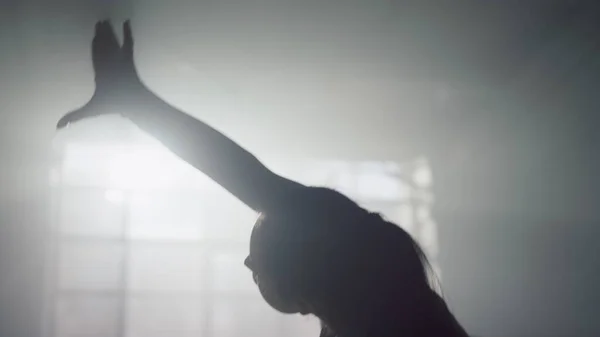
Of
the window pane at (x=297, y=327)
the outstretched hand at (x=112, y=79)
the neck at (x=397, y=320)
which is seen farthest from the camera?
the window pane at (x=297, y=327)

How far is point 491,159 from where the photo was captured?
1029mm

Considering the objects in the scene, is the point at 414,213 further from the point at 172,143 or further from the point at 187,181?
the point at 172,143

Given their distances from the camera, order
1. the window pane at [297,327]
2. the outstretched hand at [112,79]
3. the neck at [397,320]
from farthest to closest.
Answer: the window pane at [297,327] → the outstretched hand at [112,79] → the neck at [397,320]

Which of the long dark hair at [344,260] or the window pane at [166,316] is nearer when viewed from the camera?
the long dark hair at [344,260]

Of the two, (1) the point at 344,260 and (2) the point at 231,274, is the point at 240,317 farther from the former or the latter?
(1) the point at 344,260

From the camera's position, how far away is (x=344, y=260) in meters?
0.49

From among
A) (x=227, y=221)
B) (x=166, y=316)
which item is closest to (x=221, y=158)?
(x=227, y=221)

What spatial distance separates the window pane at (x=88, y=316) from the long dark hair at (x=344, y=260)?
56 cm

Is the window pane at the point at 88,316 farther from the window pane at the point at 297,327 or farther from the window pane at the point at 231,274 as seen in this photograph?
the window pane at the point at 297,327

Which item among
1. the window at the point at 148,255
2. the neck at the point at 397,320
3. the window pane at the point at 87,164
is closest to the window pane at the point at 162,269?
the window at the point at 148,255

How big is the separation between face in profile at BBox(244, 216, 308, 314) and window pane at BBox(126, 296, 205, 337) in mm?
467

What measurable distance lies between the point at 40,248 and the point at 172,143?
1.77ft

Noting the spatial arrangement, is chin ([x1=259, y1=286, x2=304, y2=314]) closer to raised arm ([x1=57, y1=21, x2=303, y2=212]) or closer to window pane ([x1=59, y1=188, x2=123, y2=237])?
raised arm ([x1=57, y1=21, x2=303, y2=212])

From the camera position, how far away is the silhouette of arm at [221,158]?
19.2 inches
